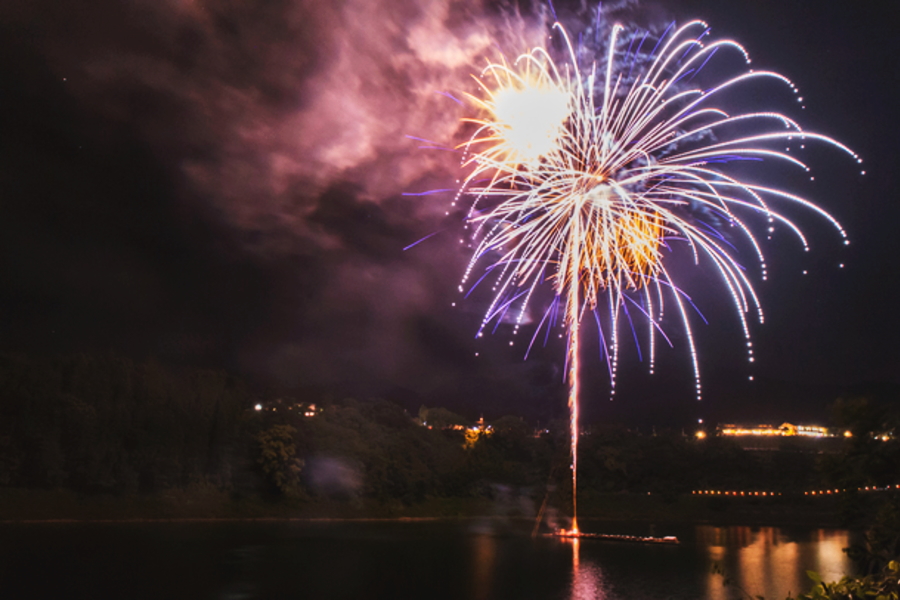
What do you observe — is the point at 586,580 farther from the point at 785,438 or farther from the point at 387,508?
the point at 785,438

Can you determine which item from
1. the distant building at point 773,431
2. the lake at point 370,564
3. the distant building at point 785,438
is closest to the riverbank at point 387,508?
the lake at point 370,564

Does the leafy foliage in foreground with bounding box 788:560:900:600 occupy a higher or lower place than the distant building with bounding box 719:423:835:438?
lower

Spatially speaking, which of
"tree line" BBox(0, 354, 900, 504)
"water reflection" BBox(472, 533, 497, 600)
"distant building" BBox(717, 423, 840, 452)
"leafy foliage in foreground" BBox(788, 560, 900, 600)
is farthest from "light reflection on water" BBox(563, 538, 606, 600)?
"distant building" BBox(717, 423, 840, 452)

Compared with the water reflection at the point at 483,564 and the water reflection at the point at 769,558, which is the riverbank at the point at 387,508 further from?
the water reflection at the point at 483,564

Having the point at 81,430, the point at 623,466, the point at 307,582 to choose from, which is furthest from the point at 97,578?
the point at 623,466

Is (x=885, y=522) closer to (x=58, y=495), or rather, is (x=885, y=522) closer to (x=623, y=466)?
(x=58, y=495)

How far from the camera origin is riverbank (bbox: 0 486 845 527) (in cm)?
3712

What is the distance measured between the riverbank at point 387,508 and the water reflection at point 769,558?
8.71ft

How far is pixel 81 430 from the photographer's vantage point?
41.5 meters

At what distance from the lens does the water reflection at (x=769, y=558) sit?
2586 cm

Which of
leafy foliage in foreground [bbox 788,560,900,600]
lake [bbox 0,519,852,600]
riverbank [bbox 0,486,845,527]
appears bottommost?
lake [bbox 0,519,852,600]

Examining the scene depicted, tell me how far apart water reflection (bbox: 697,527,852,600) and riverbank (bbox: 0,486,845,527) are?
2654mm

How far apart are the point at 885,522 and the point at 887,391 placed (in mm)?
140625

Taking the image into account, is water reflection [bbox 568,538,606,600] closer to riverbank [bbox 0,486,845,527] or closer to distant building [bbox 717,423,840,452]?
riverbank [bbox 0,486,845,527]
